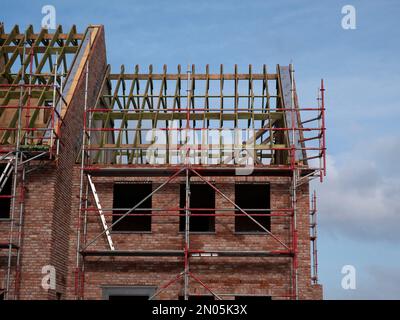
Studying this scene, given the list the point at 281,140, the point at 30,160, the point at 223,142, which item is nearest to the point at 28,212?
the point at 30,160

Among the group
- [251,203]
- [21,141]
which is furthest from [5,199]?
[251,203]

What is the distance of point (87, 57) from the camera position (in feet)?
75.5

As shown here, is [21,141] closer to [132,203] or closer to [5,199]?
[5,199]

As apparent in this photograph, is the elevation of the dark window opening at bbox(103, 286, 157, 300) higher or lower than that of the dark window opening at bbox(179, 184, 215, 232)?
lower

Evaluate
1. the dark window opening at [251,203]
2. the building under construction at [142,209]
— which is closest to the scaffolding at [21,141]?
the building under construction at [142,209]

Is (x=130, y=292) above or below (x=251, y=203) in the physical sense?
below

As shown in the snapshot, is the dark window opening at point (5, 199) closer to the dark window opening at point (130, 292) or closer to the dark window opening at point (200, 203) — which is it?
the dark window opening at point (130, 292)

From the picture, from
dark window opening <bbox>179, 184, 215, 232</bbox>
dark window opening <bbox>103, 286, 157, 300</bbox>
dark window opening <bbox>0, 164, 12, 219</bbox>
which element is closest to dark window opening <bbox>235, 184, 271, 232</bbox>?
dark window opening <bbox>179, 184, 215, 232</bbox>

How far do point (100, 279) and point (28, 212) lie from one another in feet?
9.21

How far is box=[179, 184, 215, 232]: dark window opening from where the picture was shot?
22.1 meters

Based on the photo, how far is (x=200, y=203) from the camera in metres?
25.6

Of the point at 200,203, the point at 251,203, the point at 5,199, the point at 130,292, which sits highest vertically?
the point at 251,203

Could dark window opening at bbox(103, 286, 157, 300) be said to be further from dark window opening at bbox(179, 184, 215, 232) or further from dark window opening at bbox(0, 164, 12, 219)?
dark window opening at bbox(0, 164, 12, 219)
